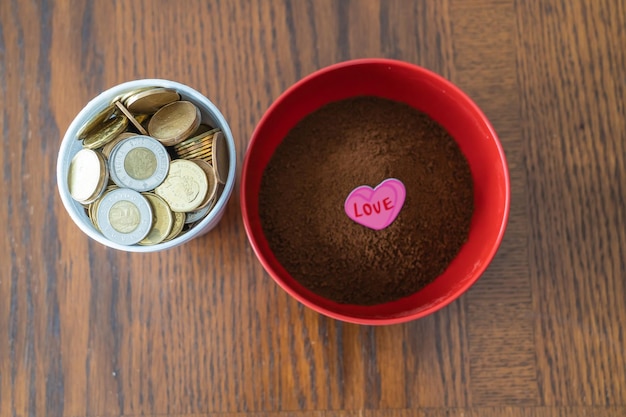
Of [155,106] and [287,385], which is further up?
[155,106]

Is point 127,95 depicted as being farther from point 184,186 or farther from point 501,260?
point 501,260

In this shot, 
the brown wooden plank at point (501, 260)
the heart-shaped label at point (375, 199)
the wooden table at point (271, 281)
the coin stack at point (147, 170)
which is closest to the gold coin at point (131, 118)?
the coin stack at point (147, 170)

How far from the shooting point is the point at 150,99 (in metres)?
0.55

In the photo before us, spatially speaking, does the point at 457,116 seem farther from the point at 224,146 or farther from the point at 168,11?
the point at 168,11

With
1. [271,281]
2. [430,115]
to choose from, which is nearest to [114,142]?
[271,281]

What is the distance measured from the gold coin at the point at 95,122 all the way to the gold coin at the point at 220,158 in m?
0.11

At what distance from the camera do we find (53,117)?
2.12ft

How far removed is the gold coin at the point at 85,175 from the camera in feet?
1.80

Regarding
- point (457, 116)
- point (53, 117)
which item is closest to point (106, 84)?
point (53, 117)

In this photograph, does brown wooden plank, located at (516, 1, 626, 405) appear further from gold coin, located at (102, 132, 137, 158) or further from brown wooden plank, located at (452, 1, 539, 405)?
gold coin, located at (102, 132, 137, 158)

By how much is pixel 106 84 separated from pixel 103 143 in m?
0.12

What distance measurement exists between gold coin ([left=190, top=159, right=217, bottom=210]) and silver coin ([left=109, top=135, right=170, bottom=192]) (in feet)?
0.13

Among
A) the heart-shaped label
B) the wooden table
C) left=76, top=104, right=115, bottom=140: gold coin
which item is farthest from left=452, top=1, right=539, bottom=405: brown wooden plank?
left=76, top=104, right=115, bottom=140: gold coin

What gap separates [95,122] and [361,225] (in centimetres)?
30
